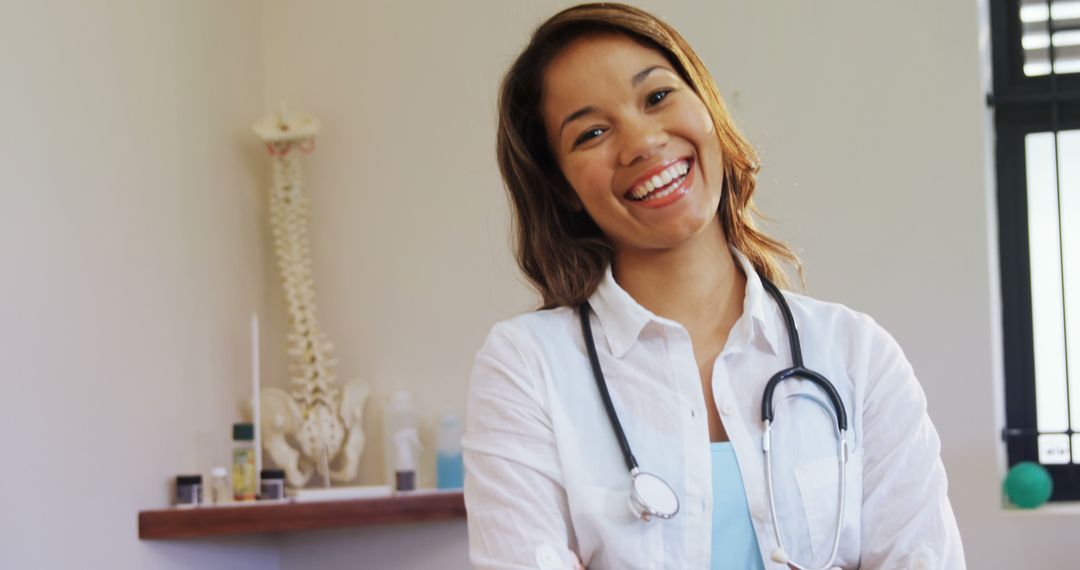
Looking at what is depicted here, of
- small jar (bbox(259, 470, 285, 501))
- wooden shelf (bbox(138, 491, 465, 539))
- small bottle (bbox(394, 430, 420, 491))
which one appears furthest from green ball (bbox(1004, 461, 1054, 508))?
small jar (bbox(259, 470, 285, 501))

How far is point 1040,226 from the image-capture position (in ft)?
10.0

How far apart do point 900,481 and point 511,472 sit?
0.39 m

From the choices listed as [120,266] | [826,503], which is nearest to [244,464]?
[120,266]

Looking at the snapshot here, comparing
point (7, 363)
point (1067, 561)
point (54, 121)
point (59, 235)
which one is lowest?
point (1067, 561)

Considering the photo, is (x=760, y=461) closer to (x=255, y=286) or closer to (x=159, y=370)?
(x=159, y=370)

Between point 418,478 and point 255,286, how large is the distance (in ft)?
1.92

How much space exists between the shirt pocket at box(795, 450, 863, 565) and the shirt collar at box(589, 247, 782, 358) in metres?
0.14

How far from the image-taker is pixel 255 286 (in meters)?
3.18

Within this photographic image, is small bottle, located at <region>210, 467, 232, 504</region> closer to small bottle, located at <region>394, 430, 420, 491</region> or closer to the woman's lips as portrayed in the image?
small bottle, located at <region>394, 430, 420, 491</region>

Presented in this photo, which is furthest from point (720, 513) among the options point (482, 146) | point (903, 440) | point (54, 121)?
point (482, 146)

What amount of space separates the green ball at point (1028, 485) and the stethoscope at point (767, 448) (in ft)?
5.20

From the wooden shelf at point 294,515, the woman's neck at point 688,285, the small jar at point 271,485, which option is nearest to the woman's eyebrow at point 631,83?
the woman's neck at point 688,285

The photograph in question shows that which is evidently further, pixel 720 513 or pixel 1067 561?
pixel 1067 561

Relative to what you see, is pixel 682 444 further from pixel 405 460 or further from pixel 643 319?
pixel 405 460
